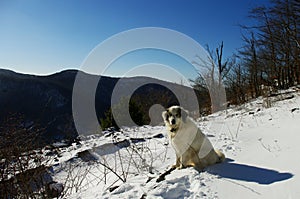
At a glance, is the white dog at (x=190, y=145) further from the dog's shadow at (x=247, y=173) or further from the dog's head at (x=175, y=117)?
the dog's shadow at (x=247, y=173)

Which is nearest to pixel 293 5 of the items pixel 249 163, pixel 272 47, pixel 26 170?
pixel 272 47

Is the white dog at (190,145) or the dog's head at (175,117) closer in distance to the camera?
the white dog at (190,145)

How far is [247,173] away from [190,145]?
977mm

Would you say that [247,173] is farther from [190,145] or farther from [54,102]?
[54,102]

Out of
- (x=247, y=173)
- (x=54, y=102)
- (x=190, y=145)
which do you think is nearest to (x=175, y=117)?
(x=190, y=145)

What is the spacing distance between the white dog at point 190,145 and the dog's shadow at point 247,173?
17 cm

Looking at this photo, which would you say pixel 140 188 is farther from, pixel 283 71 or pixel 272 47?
pixel 283 71

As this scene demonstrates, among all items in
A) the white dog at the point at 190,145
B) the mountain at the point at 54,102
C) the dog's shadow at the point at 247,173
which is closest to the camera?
the dog's shadow at the point at 247,173

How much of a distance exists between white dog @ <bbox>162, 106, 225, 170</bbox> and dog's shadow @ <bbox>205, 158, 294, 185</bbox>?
0.17 meters

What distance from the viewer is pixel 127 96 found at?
15.9 meters

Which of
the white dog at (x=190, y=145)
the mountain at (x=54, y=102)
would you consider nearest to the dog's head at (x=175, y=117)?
the white dog at (x=190, y=145)

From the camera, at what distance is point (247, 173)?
2.92 meters

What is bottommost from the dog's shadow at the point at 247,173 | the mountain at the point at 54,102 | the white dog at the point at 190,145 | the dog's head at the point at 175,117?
the dog's shadow at the point at 247,173

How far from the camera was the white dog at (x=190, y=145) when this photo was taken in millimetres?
3467
